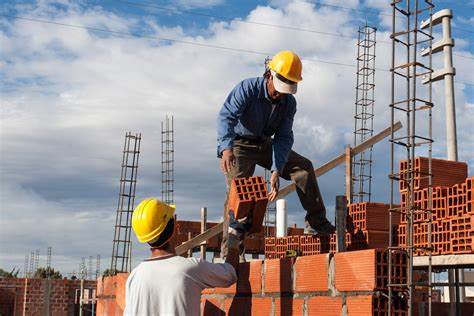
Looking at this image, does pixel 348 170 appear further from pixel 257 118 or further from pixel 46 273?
pixel 46 273

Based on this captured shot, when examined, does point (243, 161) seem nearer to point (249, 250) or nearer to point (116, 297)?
point (116, 297)

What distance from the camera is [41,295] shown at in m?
18.4

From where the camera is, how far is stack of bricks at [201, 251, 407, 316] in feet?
11.8

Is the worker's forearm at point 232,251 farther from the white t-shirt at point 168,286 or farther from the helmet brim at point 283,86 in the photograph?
the helmet brim at point 283,86

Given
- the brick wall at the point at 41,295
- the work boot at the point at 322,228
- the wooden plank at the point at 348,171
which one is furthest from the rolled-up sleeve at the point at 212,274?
the brick wall at the point at 41,295

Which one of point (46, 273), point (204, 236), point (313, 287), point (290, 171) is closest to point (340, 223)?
point (290, 171)

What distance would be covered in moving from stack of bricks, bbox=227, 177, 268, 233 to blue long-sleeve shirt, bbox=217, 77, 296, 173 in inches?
16.6

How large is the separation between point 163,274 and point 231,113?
1.66 m

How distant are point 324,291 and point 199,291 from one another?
97 cm

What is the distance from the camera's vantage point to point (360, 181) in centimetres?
1861

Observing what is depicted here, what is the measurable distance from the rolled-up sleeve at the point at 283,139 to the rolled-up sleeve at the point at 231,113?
1.20 ft

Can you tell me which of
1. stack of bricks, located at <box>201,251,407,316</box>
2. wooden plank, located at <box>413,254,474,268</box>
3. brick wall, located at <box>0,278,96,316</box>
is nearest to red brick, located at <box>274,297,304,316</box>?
stack of bricks, located at <box>201,251,407,316</box>

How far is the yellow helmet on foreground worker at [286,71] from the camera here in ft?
14.5

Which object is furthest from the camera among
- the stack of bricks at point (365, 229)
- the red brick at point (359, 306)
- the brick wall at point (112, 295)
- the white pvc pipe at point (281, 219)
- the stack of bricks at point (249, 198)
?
the white pvc pipe at point (281, 219)
